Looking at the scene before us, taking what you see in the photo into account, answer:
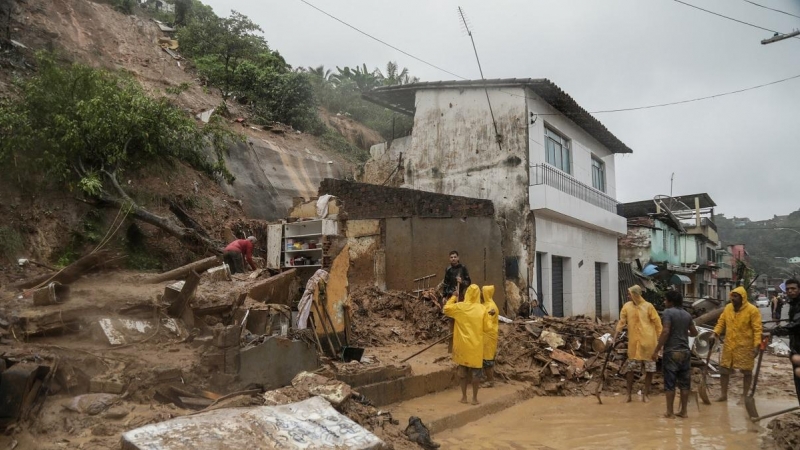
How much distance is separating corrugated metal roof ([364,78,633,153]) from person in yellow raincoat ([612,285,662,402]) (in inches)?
316

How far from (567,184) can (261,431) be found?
47.8ft

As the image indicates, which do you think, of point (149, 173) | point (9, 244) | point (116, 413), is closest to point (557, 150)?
point (149, 173)

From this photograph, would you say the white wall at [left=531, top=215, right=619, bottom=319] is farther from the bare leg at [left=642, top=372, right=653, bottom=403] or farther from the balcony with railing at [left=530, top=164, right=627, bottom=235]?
the bare leg at [left=642, top=372, right=653, bottom=403]

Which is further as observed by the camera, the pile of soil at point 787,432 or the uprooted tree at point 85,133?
the uprooted tree at point 85,133

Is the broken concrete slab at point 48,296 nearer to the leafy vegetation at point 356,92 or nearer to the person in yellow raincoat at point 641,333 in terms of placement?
the person in yellow raincoat at point 641,333

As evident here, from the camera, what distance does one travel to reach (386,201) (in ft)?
39.3

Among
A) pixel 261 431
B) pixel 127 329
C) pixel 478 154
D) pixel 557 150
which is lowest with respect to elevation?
pixel 261 431

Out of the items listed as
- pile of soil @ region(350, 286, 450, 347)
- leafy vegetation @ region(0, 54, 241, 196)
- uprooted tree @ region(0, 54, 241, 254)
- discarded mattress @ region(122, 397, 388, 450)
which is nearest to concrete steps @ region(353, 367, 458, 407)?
pile of soil @ region(350, 286, 450, 347)

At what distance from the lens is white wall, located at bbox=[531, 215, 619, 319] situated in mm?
15500

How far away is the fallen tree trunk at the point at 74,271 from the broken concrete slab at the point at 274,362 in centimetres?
271

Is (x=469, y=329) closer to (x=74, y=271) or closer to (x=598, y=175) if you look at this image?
(x=74, y=271)

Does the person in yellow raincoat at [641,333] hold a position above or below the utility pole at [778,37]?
below

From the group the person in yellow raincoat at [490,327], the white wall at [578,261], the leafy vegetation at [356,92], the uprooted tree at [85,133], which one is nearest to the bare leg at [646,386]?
the person in yellow raincoat at [490,327]

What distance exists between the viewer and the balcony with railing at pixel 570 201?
14523 mm
